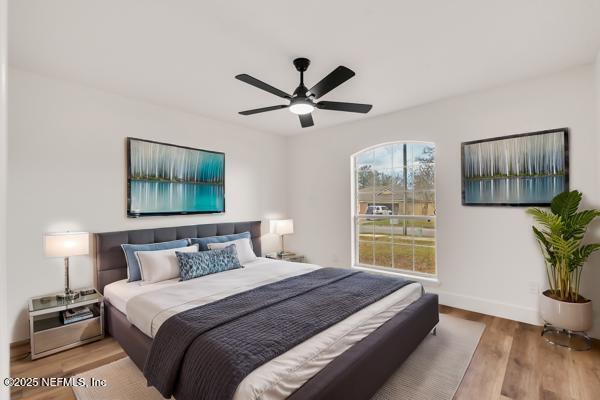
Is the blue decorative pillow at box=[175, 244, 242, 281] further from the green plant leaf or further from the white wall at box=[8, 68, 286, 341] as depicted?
the green plant leaf

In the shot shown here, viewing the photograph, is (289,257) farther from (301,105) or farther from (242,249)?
(301,105)

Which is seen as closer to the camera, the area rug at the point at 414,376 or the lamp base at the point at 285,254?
the area rug at the point at 414,376

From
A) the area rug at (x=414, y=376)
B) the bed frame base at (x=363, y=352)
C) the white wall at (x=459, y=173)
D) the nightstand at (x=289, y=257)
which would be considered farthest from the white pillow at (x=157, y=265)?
the white wall at (x=459, y=173)

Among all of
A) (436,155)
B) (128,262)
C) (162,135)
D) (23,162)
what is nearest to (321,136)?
(436,155)

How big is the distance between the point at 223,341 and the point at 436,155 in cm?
346

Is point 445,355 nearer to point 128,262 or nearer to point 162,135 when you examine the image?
point 128,262

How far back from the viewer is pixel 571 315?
105 inches

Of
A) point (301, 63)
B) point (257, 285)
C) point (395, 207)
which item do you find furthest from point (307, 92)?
point (395, 207)

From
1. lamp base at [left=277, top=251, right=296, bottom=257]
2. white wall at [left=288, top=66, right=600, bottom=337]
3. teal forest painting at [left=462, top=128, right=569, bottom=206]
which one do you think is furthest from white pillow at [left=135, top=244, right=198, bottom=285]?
teal forest painting at [left=462, top=128, right=569, bottom=206]

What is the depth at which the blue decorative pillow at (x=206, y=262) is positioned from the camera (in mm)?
3207

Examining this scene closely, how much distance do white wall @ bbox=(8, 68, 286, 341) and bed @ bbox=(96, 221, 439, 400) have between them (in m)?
0.27

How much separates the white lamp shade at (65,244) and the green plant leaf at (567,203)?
15.2 ft

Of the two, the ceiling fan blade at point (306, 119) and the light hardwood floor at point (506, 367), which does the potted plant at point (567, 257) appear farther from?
the ceiling fan blade at point (306, 119)

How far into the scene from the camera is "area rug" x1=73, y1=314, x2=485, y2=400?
2.13 m
